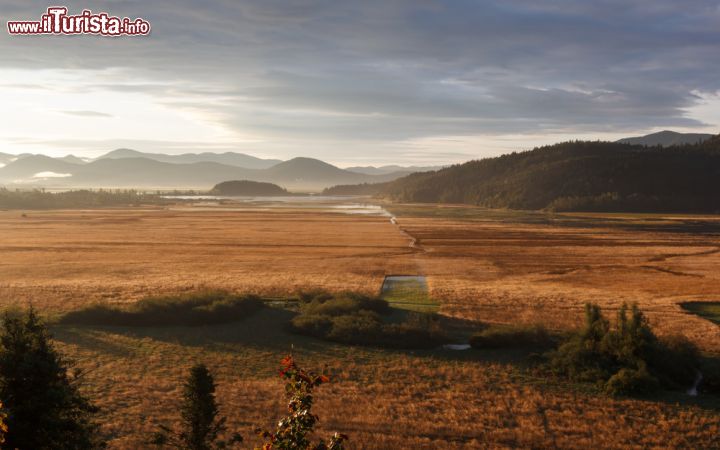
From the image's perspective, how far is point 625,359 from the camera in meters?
→ 27.4

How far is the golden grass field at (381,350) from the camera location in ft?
71.2

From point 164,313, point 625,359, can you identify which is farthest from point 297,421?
point 164,313

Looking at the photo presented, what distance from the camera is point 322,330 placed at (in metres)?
34.5

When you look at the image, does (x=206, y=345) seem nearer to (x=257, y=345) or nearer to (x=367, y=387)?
(x=257, y=345)

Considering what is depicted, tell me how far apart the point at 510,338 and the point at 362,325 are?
29.3ft

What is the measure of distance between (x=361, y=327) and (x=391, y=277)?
2526 cm

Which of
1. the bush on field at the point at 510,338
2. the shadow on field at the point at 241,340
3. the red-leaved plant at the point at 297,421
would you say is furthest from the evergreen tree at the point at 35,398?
the bush on field at the point at 510,338

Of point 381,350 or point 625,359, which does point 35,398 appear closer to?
point 381,350

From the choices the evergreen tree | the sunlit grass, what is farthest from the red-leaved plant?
the sunlit grass

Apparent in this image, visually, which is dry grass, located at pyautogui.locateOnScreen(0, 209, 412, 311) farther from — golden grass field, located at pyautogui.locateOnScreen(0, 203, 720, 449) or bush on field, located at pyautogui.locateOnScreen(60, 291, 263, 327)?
bush on field, located at pyautogui.locateOnScreen(60, 291, 263, 327)

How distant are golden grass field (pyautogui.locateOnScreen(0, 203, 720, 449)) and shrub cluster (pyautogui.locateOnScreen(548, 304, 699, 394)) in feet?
3.93

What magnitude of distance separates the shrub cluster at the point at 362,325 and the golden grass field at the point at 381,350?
1.03m

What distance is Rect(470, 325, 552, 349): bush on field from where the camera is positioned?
31.9 metres

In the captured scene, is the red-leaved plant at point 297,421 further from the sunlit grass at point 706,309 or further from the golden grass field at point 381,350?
the sunlit grass at point 706,309
